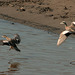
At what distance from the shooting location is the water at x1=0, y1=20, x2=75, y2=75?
8.62 meters

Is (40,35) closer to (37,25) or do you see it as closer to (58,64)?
(37,25)

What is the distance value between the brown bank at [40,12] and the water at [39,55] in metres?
1.26

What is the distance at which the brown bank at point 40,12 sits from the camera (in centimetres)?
1425

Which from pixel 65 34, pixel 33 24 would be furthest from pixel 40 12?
pixel 65 34

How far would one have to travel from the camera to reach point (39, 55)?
9.98 meters

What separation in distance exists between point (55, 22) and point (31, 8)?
2.47 metres

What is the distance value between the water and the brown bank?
1257 mm

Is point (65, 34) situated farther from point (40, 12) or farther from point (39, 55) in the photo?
point (40, 12)

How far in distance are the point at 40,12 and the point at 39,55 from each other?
5.79 meters

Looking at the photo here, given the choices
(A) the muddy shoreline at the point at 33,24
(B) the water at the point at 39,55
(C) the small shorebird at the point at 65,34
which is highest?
(A) the muddy shoreline at the point at 33,24

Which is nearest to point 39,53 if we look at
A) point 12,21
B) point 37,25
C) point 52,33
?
point 52,33

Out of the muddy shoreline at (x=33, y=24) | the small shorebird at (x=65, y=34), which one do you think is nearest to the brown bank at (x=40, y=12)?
the muddy shoreline at (x=33, y=24)

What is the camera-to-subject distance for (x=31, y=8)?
1631cm

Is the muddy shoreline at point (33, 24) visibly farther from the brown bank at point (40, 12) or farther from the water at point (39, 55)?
the water at point (39, 55)
